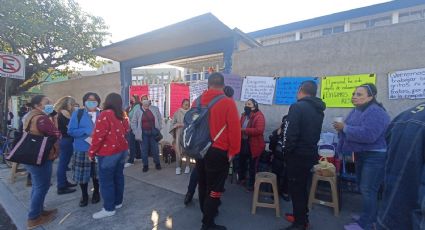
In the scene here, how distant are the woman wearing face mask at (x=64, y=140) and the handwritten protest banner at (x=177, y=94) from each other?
3153mm

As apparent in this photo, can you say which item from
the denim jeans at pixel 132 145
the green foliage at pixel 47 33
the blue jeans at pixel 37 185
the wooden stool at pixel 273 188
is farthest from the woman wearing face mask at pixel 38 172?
the green foliage at pixel 47 33

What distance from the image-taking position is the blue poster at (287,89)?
4.76m

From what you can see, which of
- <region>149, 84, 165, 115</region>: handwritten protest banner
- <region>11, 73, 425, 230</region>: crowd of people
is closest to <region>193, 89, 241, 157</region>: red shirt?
<region>11, 73, 425, 230</region>: crowd of people

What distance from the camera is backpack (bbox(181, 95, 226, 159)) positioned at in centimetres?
287

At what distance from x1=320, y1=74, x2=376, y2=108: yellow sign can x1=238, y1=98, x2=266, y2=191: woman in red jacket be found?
121 cm

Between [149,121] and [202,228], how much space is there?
3.24 metres

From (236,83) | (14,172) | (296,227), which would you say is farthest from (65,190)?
(296,227)

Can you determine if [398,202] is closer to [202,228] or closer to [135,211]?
[202,228]

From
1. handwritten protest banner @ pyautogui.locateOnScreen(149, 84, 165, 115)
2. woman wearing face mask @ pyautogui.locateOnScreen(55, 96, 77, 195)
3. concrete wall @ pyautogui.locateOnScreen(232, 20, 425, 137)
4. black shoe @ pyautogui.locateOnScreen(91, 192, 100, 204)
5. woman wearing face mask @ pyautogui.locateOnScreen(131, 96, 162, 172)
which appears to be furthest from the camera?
handwritten protest banner @ pyautogui.locateOnScreen(149, 84, 165, 115)

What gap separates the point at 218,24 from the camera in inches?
207

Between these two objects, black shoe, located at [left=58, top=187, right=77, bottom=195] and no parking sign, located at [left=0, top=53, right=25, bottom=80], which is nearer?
black shoe, located at [left=58, top=187, right=77, bottom=195]

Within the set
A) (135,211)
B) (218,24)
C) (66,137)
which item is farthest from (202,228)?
(218,24)

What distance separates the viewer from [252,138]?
14.5ft

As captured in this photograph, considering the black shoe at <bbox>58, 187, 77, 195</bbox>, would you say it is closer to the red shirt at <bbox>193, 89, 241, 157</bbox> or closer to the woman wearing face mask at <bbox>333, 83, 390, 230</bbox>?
the red shirt at <bbox>193, 89, 241, 157</bbox>
